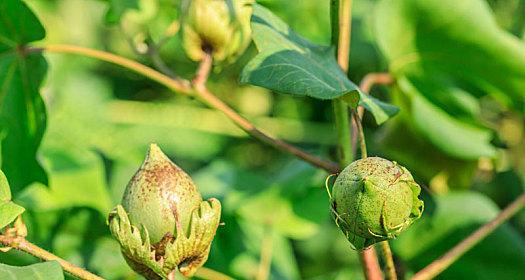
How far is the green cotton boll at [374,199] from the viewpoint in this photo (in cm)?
Answer: 95

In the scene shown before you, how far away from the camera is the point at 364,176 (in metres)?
0.95

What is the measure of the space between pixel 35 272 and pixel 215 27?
18.8 inches

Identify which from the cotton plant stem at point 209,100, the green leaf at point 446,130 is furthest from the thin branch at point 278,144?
the green leaf at point 446,130

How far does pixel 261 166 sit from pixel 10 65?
109cm

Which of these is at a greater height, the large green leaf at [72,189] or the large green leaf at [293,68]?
the large green leaf at [293,68]

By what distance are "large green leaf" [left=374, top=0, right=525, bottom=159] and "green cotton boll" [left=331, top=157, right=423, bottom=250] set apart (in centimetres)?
57

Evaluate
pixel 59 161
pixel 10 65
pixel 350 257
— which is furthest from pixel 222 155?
pixel 10 65

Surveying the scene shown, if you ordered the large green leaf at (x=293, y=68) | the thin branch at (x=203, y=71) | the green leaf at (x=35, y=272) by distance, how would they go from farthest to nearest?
the thin branch at (x=203, y=71)
the large green leaf at (x=293, y=68)
the green leaf at (x=35, y=272)

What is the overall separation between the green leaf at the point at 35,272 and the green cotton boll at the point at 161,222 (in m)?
0.10

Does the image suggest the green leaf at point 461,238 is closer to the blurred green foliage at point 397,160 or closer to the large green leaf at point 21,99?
the blurred green foliage at point 397,160

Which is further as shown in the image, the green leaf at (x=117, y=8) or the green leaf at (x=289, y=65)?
the green leaf at (x=117, y=8)

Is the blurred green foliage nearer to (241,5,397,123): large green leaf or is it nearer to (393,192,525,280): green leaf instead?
(393,192,525,280): green leaf

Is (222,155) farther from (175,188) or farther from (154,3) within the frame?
(175,188)

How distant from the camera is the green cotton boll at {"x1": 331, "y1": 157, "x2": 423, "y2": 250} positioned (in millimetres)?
950
